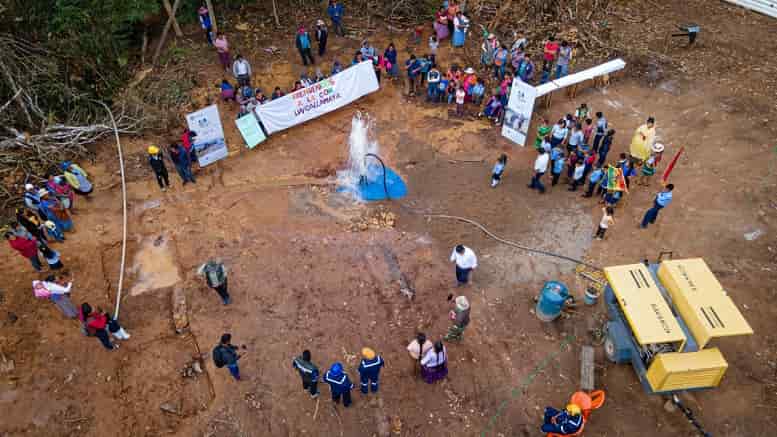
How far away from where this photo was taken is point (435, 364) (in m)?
10.0

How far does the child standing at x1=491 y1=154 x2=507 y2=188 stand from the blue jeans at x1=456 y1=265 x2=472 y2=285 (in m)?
3.63

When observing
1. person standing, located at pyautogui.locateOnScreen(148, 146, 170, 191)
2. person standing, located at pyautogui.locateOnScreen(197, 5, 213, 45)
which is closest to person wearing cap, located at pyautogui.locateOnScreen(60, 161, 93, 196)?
person standing, located at pyautogui.locateOnScreen(148, 146, 170, 191)

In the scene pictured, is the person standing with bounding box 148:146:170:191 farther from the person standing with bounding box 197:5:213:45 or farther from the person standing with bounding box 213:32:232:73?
the person standing with bounding box 197:5:213:45

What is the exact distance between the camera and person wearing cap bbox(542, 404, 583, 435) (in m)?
8.71

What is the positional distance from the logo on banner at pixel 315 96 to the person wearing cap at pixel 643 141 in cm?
915

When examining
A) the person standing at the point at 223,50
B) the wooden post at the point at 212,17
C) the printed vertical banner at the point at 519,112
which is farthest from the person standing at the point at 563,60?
the wooden post at the point at 212,17

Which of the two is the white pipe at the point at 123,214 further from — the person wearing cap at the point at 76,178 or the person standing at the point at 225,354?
the person standing at the point at 225,354

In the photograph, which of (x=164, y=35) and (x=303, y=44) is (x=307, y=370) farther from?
(x=164, y=35)

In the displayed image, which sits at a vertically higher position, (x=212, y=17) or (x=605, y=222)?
(x=212, y=17)

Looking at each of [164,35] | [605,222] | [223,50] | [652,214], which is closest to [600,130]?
[652,214]

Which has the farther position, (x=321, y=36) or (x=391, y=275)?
(x=321, y=36)

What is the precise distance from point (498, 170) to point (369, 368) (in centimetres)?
708

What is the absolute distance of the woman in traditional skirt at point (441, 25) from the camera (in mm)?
19438

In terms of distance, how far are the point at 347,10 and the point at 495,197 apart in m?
11.5
